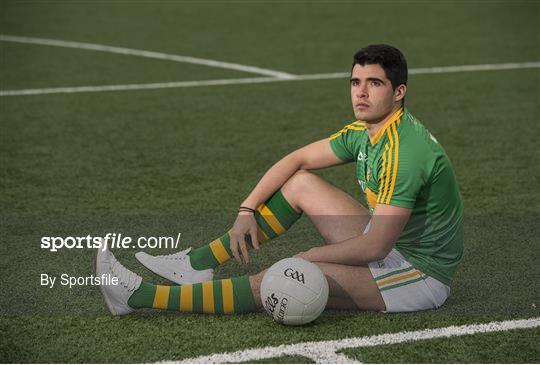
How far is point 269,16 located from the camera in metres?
19.2

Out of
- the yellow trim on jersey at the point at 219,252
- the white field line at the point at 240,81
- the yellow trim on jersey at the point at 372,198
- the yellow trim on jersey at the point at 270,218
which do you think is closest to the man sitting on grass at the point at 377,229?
the yellow trim on jersey at the point at 372,198

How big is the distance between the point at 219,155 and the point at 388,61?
4.34 m

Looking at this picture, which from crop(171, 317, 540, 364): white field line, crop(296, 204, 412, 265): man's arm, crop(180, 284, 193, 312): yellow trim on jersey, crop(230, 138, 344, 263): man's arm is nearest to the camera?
crop(171, 317, 540, 364): white field line

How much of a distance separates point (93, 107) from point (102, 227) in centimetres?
443

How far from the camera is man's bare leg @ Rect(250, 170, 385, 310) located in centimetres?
558

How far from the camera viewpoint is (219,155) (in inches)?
377

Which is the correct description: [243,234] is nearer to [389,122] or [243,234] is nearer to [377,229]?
[377,229]

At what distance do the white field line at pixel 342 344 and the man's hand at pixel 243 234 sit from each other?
777mm

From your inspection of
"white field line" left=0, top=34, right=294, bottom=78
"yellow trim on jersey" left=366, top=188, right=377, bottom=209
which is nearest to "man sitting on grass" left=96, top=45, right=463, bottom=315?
"yellow trim on jersey" left=366, top=188, right=377, bottom=209

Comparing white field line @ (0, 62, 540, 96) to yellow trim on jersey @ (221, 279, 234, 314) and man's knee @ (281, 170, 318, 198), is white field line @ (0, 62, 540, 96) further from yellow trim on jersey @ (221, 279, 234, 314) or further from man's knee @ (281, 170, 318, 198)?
yellow trim on jersey @ (221, 279, 234, 314)

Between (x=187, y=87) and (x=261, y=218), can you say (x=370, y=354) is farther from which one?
(x=187, y=87)

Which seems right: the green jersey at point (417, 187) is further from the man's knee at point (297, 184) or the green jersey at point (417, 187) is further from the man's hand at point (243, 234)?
the man's hand at point (243, 234)

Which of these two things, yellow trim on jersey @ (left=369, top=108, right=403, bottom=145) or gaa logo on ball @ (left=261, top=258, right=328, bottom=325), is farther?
yellow trim on jersey @ (left=369, top=108, right=403, bottom=145)

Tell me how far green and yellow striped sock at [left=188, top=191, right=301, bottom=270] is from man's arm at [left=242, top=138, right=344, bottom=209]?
0.23ft
